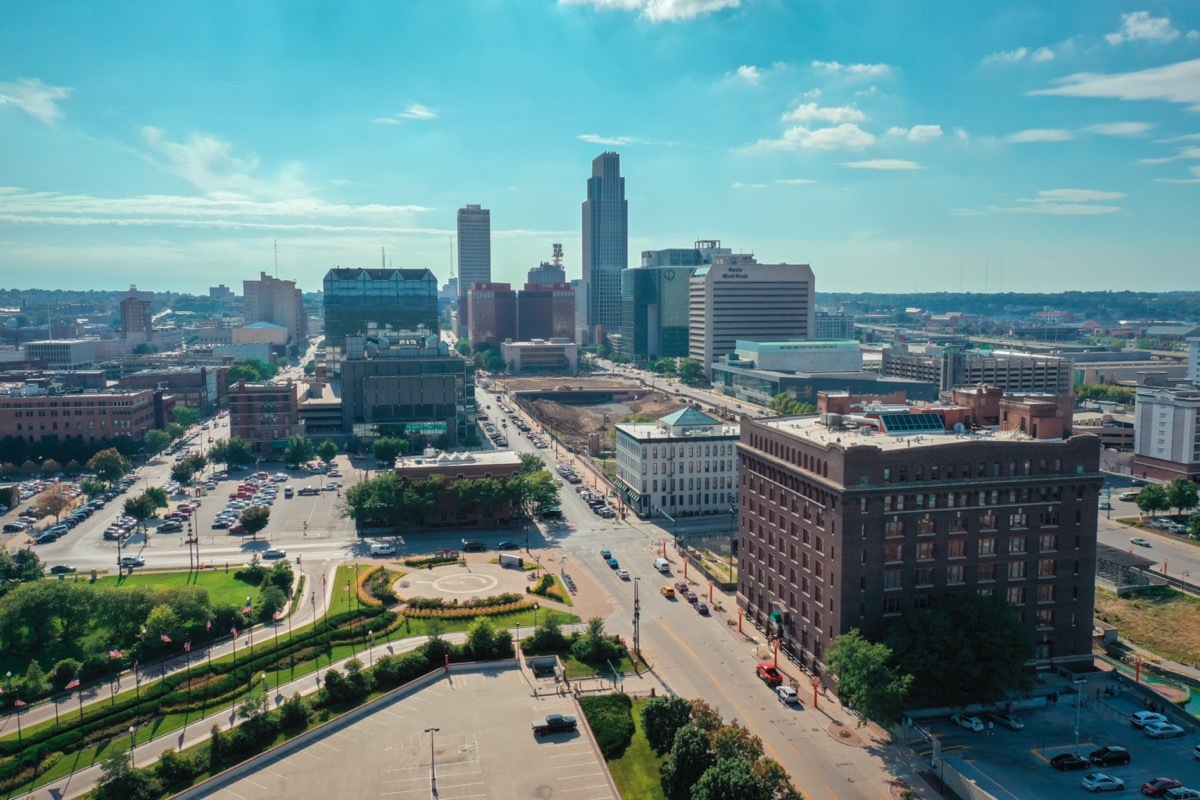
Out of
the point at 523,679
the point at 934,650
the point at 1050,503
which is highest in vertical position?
the point at 1050,503

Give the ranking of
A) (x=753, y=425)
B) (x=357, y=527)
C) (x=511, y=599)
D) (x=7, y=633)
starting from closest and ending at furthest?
(x=7, y=633), (x=753, y=425), (x=511, y=599), (x=357, y=527)

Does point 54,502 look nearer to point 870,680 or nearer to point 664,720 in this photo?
point 664,720

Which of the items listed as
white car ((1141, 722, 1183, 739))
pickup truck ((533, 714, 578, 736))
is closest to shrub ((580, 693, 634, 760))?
pickup truck ((533, 714, 578, 736))

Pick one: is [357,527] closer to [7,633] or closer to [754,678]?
[7,633]

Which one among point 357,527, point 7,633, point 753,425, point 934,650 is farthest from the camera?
point 357,527

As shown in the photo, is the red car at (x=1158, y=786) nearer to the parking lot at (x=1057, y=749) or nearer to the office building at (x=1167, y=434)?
the parking lot at (x=1057, y=749)

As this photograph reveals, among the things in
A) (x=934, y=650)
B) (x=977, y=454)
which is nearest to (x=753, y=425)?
(x=977, y=454)

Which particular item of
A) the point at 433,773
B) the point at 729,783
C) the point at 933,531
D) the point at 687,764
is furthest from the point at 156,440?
the point at 729,783
